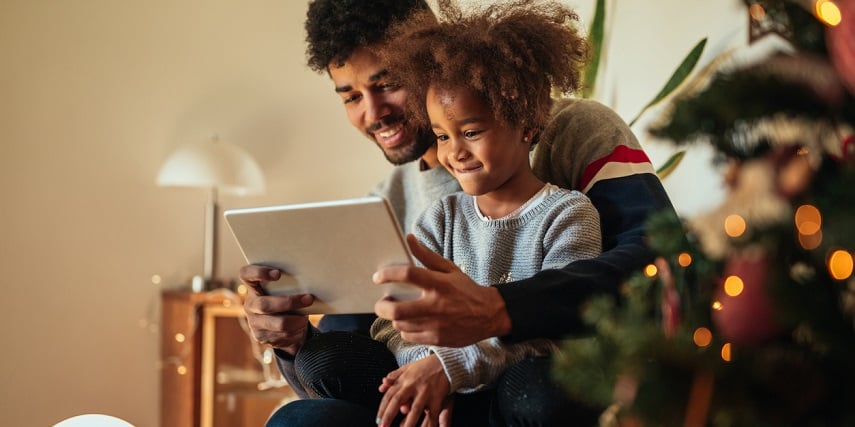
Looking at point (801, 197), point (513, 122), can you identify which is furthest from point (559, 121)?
point (801, 197)

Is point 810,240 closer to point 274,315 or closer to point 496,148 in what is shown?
point 496,148

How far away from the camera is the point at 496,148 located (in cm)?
135

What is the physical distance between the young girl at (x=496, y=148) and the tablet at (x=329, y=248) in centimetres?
13

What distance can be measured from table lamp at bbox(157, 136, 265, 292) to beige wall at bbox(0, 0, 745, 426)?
0.42 ft

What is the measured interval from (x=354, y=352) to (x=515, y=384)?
10.9 inches

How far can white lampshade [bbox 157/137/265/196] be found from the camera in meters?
3.17

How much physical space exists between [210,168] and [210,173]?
19 millimetres

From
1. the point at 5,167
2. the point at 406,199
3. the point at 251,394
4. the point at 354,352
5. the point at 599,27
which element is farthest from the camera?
the point at 251,394

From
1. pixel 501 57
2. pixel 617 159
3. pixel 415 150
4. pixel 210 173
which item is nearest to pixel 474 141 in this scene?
pixel 501 57

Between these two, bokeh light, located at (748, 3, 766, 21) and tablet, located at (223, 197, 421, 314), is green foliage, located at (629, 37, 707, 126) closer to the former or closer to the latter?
tablet, located at (223, 197, 421, 314)

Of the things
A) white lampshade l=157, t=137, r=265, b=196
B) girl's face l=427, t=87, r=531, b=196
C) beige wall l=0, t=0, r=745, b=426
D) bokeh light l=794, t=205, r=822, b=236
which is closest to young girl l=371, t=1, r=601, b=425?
girl's face l=427, t=87, r=531, b=196

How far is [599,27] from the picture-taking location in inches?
111

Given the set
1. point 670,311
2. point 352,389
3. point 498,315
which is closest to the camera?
point 670,311

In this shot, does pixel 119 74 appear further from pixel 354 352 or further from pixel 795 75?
pixel 795 75
